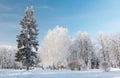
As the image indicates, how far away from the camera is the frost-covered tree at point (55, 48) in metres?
55.8

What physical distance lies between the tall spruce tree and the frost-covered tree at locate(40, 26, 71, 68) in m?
16.0

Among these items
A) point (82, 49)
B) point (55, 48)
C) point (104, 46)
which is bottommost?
point (55, 48)

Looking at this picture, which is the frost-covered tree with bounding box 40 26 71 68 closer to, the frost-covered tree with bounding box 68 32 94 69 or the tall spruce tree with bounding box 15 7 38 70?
the frost-covered tree with bounding box 68 32 94 69

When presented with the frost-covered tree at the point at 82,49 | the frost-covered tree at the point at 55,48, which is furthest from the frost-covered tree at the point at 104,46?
the frost-covered tree at the point at 55,48

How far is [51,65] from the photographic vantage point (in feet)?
191

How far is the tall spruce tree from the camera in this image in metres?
38.6

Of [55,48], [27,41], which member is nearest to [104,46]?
[55,48]

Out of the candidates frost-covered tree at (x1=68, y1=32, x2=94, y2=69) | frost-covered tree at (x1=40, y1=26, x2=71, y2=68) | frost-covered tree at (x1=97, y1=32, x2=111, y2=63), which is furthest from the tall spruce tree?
frost-covered tree at (x1=97, y1=32, x2=111, y2=63)

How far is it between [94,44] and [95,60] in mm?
5776

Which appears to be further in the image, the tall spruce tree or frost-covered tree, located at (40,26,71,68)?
frost-covered tree, located at (40,26,71,68)

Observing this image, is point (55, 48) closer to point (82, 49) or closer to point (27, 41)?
point (82, 49)

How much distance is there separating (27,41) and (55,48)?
17.9 m

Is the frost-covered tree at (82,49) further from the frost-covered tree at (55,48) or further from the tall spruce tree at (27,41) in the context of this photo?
the tall spruce tree at (27,41)

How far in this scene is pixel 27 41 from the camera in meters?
38.9
